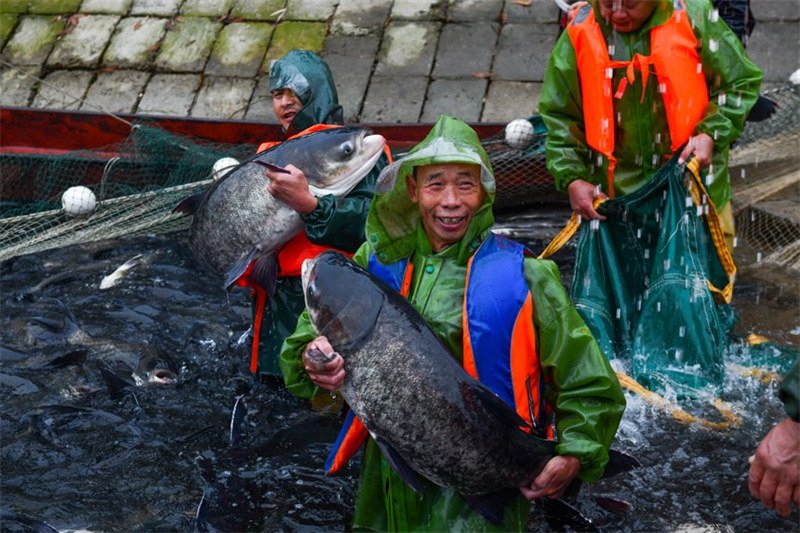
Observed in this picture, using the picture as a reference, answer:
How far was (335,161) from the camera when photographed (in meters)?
5.06

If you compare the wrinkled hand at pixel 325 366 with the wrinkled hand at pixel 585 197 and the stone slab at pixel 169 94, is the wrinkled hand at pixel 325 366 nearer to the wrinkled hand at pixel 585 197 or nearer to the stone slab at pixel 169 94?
the wrinkled hand at pixel 585 197

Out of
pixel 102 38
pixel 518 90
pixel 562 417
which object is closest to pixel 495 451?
pixel 562 417

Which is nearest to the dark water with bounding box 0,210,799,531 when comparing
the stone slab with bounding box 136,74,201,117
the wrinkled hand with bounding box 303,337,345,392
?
the wrinkled hand with bounding box 303,337,345,392

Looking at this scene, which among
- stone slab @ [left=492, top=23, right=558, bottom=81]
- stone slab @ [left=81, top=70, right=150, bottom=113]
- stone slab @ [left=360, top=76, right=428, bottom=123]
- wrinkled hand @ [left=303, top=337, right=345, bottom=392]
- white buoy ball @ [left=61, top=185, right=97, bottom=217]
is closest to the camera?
wrinkled hand @ [left=303, top=337, right=345, bottom=392]

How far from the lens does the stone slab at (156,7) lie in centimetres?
1129

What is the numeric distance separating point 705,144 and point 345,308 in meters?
2.83

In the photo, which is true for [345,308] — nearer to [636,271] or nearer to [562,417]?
[562,417]

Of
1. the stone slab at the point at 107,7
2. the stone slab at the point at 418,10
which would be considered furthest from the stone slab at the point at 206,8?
the stone slab at the point at 418,10

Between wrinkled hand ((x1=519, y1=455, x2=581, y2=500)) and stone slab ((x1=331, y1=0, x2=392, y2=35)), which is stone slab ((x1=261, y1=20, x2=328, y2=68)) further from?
wrinkled hand ((x1=519, y1=455, x2=581, y2=500))

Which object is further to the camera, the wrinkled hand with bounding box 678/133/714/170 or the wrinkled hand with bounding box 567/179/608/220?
the wrinkled hand with bounding box 567/179/608/220

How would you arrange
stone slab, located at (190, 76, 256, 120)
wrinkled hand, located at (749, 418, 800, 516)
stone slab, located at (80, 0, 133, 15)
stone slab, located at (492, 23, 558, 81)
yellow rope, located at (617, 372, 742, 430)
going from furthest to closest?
stone slab, located at (80, 0, 133, 15) < stone slab, located at (190, 76, 256, 120) < stone slab, located at (492, 23, 558, 81) < yellow rope, located at (617, 372, 742, 430) < wrinkled hand, located at (749, 418, 800, 516)

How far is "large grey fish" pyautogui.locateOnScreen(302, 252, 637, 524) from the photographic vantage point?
3377mm

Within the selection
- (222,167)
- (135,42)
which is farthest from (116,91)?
(222,167)

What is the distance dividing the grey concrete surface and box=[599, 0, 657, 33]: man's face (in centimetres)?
376
